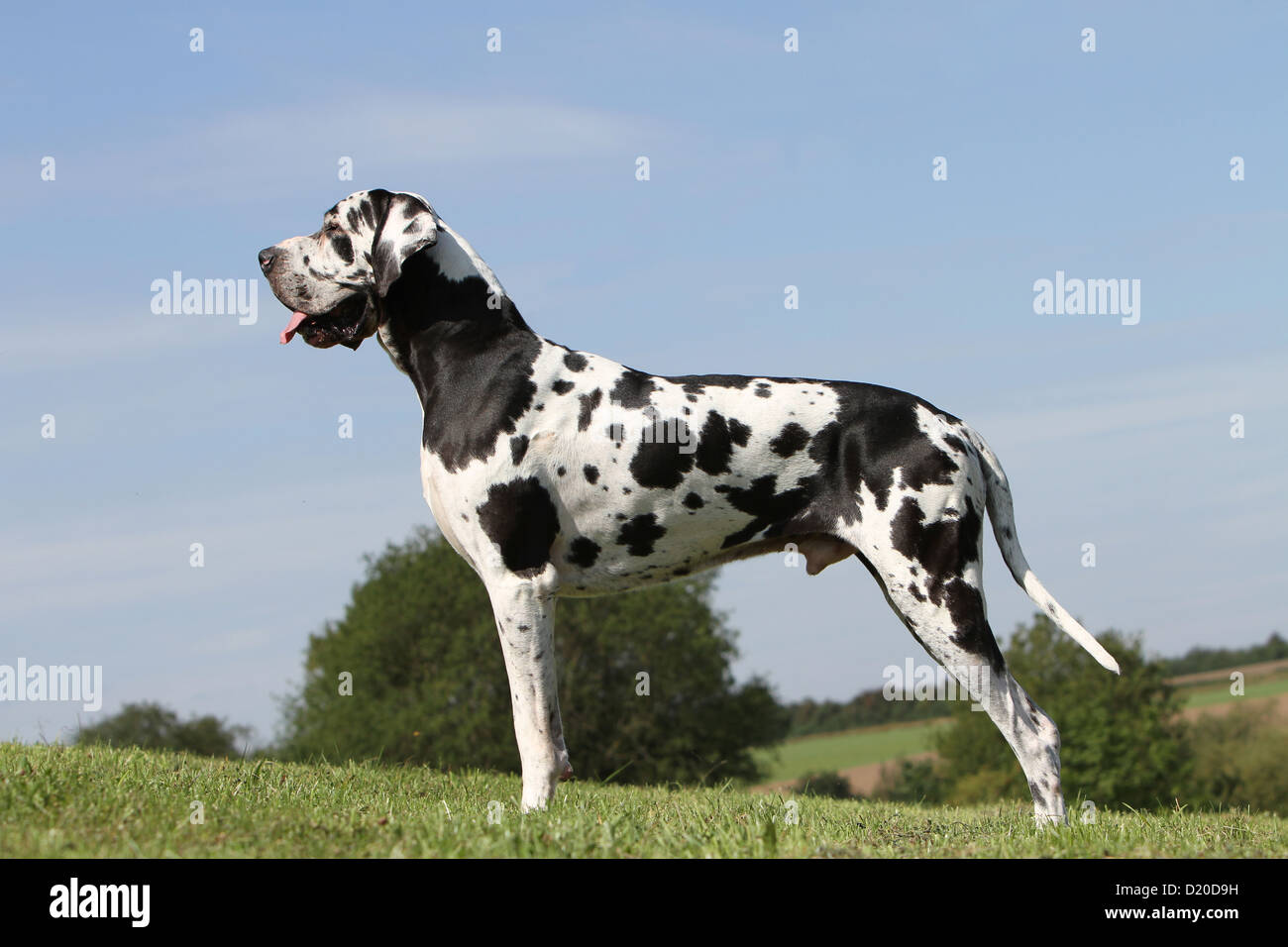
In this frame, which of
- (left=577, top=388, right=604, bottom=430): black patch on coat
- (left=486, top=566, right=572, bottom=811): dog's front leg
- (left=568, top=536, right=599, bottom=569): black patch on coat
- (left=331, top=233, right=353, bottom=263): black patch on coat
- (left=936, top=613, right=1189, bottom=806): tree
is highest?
(left=331, top=233, right=353, bottom=263): black patch on coat

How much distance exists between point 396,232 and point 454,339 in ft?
2.62

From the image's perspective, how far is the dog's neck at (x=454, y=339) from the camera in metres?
7.21

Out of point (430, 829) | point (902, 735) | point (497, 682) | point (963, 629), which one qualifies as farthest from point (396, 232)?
point (902, 735)

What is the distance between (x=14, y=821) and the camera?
5.26 meters

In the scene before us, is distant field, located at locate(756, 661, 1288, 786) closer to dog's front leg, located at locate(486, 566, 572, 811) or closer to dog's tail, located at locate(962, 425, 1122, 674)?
dog's tail, located at locate(962, 425, 1122, 674)

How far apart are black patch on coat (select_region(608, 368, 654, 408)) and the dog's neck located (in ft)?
1.85

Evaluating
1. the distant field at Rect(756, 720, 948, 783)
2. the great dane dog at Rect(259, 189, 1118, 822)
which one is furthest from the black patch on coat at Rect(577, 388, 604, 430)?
the distant field at Rect(756, 720, 948, 783)

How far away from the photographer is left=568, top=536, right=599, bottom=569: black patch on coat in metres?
7.09

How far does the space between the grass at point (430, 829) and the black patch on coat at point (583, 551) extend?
1522 millimetres

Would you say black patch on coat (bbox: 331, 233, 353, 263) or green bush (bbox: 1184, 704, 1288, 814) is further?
green bush (bbox: 1184, 704, 1288, 814)

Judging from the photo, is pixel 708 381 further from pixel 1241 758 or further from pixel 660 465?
pixel 1241 758

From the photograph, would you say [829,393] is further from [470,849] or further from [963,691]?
[470,849]
